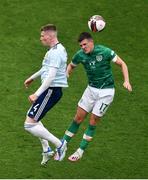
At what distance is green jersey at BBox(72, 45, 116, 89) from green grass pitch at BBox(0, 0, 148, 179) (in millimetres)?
1519

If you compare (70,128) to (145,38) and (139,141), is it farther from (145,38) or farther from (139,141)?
(145,38)

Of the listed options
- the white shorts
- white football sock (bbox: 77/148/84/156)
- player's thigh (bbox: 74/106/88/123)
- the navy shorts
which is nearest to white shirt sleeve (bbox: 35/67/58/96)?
the navy shorts

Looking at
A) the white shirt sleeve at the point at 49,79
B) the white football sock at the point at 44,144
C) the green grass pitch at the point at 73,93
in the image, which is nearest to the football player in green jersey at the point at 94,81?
the white football sock at the point at 44,144

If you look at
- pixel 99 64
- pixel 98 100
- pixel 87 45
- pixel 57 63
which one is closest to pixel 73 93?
pixel 98 100

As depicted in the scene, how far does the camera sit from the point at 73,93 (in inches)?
607

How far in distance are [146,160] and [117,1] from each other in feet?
26.4

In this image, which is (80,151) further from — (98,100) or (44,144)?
(98,100)

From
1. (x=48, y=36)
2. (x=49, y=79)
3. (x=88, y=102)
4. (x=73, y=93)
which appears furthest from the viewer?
(x=73, y=93)

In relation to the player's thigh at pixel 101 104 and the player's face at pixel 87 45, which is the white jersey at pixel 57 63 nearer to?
the player's face at pixel 87 45

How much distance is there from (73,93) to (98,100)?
3.03 metres

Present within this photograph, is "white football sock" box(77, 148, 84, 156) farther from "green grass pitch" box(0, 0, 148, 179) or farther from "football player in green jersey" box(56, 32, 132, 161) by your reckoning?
"green grass pitch" box(0, 0, 148, 179)

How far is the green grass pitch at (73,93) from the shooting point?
41.1 ft

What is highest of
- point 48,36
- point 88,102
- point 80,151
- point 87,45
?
point 48,36

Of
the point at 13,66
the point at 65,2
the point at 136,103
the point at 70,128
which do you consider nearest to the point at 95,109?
the point at 70,128
